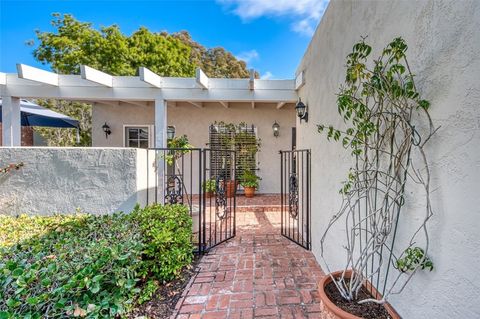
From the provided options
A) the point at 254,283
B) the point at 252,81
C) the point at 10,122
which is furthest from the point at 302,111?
the point at 10,122

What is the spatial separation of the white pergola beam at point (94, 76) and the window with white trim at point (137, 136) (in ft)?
8.99

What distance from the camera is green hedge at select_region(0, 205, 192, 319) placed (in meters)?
1.63

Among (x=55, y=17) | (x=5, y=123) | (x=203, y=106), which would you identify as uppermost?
(x=55, y=17)

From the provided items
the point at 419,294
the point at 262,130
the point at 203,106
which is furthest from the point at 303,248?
the point at 203,106

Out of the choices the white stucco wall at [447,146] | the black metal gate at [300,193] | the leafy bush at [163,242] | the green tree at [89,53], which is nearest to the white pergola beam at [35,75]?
the leafy bush at [163,242]

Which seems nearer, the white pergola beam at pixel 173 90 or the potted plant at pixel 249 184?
the white pergola beam at pixel 173 90

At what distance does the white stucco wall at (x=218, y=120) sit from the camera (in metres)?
8.14

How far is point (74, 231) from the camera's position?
2.70 m

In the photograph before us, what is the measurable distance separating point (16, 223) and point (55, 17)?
15.1 m

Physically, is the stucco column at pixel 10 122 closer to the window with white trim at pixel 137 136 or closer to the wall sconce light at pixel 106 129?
the wall sconce light at pixel 106 129

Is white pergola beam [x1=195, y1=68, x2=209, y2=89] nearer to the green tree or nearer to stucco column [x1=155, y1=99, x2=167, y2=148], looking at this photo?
stucco column [x1=155, y1=99, x2=167, y2=148]

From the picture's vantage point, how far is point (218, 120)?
8242 mm

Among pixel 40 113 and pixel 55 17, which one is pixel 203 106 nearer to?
pixel 40 113

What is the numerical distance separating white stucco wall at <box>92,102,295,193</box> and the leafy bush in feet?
17.4
